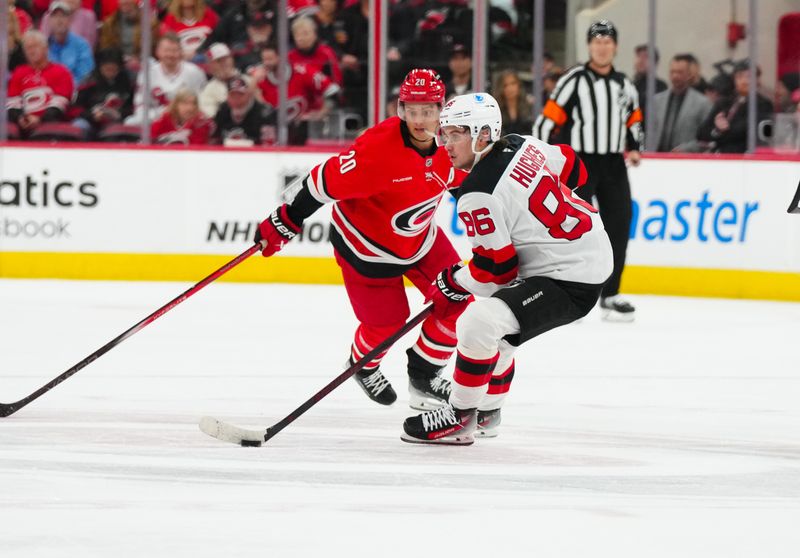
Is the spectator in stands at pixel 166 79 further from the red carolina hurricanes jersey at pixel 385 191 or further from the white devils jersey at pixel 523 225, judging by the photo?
the white devils jersey at pixel 523 225

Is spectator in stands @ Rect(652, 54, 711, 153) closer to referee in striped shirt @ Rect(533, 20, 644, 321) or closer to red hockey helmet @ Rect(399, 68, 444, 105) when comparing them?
referee in striped shirt @ Rect(533, 20, 644, 321)

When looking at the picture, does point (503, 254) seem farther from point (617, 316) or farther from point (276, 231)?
point (617, 316)

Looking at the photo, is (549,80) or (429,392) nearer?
(429,392)

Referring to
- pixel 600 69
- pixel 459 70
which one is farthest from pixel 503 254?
pixel 459 70

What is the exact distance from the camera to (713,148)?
7.51m

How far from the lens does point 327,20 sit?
802 centimetres

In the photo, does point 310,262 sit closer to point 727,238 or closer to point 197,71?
point 197,71

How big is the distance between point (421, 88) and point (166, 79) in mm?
4489

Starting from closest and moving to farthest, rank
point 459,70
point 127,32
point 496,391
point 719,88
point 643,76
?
point 496,391
point 719,88
point 643,76
point 459,70
point 127,32

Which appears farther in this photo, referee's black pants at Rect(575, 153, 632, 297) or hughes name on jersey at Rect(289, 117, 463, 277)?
referee's black pants at Rect(575, 153, 632, 297)

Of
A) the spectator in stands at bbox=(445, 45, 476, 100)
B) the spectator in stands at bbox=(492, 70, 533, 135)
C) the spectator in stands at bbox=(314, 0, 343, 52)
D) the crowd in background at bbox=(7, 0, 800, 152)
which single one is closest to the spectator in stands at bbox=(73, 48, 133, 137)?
the crowd in background at bbox=(7, 0, 800, 152)

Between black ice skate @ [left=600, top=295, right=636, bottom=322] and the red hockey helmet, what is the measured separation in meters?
2.66

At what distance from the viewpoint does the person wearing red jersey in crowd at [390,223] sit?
12.8 feet

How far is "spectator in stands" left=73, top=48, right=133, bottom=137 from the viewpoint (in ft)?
26.3
